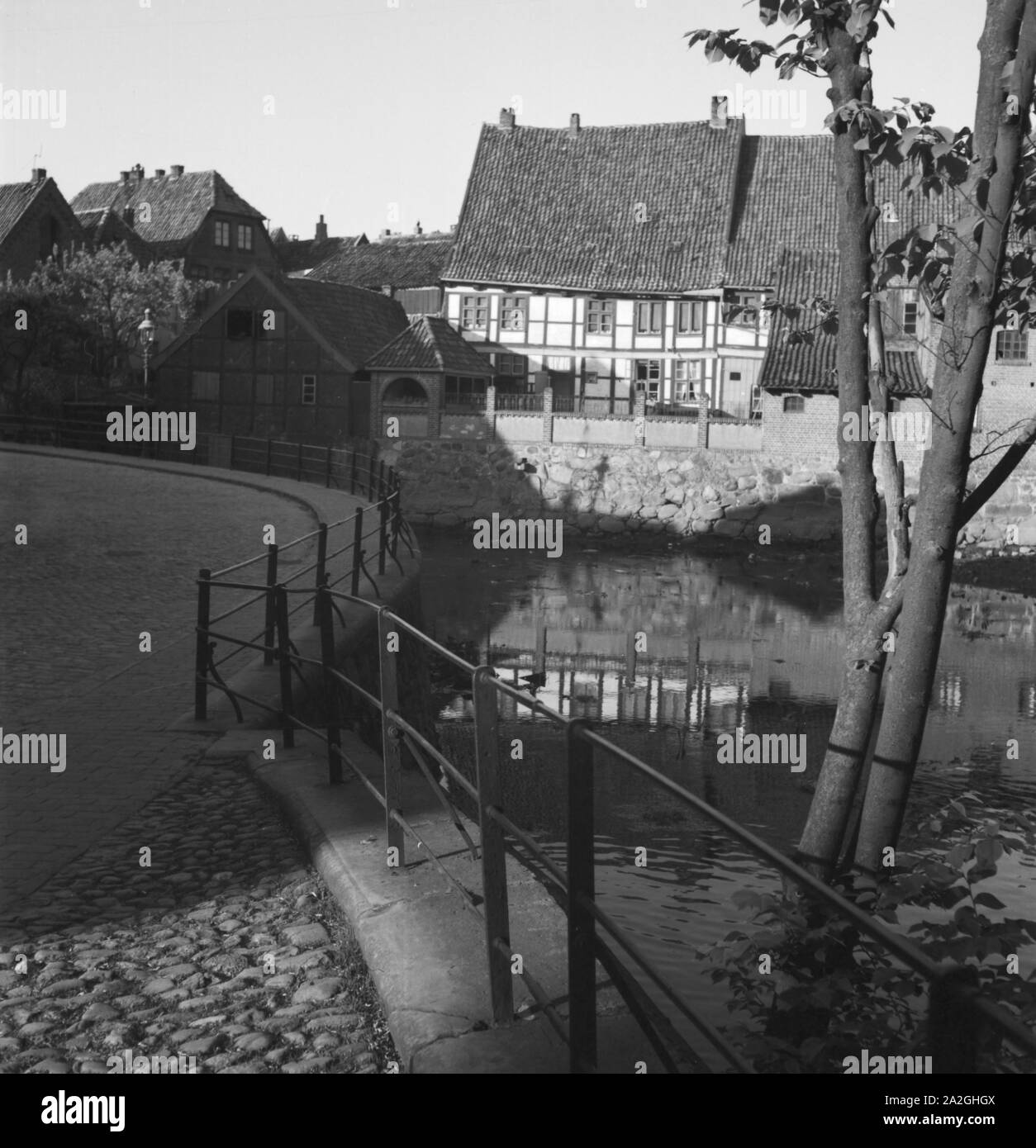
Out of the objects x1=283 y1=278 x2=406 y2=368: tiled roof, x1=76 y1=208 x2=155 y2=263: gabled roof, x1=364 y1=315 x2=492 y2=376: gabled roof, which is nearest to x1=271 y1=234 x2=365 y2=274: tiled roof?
x1=76 y1=208 x2=155 y2=263: gabled roof

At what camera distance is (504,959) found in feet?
12.4

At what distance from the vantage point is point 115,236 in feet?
182

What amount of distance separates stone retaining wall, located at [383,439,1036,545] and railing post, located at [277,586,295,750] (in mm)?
33186

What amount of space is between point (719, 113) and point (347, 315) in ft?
49.2

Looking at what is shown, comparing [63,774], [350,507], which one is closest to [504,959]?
[63,774]

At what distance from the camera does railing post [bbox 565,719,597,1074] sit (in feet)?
10.3

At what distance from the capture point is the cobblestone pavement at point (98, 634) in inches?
253

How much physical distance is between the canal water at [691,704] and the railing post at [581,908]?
44.0 inches

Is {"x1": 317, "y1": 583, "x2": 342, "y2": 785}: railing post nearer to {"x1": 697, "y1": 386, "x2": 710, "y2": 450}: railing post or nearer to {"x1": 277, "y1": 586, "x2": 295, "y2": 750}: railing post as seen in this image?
{"x1": 277, "y1": 586, "x2": 295, "y2": 750}: railing post

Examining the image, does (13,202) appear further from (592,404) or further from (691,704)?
(691,704)

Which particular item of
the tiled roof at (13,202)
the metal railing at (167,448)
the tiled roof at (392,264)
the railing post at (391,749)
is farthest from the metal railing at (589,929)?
the tiled roof at (13,202)

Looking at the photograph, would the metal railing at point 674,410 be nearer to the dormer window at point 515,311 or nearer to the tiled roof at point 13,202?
the dormer window at point 515,311
